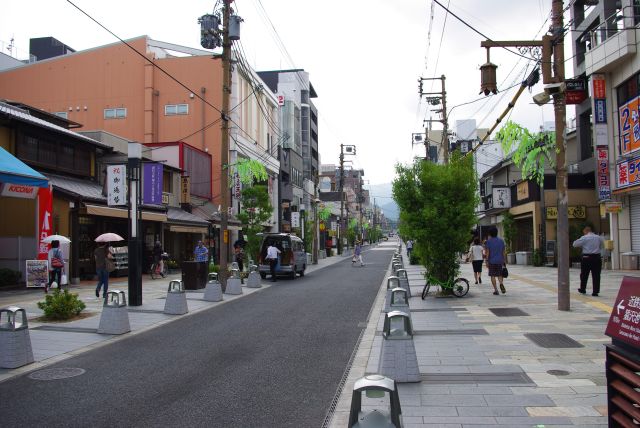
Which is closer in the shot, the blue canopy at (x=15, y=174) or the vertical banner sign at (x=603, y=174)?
the blue canopy at (x=15, y=174)

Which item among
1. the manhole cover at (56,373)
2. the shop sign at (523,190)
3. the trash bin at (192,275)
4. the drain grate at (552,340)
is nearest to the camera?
the manhole cover at (56,373)

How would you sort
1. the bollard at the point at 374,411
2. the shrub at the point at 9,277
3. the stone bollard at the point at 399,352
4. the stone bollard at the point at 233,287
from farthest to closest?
1. the stone bollard at the point at 233,287
2. the shrub at the point at 9,277
3. the stone bollard at the point at 399,352
4. the bollard at the point at 374,411

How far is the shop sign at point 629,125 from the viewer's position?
20641 millimetres

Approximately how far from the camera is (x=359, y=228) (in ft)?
341

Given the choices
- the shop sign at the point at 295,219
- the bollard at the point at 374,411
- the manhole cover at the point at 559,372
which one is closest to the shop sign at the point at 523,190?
the shop sign at the point at 295,219

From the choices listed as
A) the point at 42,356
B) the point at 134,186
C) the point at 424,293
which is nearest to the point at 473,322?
the point at 424,293

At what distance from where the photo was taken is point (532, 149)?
30094 millimetres

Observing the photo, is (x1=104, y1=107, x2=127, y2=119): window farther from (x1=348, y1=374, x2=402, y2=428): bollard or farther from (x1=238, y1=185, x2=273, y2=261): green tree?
(x1=348, y1=374, x2=402, y2=428): bollard

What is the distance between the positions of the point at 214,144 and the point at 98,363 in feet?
101

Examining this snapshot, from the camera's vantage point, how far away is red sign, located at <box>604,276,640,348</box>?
3.59 metres

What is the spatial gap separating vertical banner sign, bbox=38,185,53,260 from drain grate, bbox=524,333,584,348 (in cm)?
1643

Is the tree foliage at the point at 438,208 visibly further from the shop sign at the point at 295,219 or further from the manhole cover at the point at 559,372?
the shop sign at the point at 295,219

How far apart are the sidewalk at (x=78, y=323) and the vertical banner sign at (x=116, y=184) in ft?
10.1

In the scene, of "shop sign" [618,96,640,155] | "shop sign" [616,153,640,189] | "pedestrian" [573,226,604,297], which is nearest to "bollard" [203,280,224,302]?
"pedestrian" [573,226,604,297]
